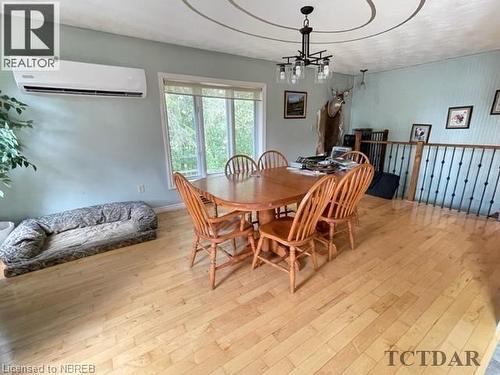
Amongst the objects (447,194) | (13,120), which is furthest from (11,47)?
(447,194)

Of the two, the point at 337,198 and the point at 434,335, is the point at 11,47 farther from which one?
the point at 434,335

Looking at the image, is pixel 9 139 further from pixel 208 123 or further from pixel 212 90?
pixel 212 90

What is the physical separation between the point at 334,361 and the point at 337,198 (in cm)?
122

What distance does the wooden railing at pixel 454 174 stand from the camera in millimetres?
3633

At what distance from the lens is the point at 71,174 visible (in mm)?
2760

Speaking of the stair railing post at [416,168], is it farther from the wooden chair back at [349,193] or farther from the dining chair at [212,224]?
the dining chair at [212,224]

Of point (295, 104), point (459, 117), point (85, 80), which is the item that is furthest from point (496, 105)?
point (85, 80)

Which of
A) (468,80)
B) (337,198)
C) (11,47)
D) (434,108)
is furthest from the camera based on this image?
(434,108)

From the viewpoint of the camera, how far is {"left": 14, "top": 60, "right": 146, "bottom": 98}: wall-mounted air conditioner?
233cm

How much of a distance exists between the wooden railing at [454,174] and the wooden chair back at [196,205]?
11.5ft

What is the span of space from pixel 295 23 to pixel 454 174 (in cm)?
379

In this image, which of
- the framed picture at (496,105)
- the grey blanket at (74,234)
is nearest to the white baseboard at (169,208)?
the grey blanket at (74,234)

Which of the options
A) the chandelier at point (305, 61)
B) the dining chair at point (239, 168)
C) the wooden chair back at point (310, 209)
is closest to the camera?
the wooden chair back at point (310, 209)

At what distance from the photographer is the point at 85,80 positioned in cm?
252
